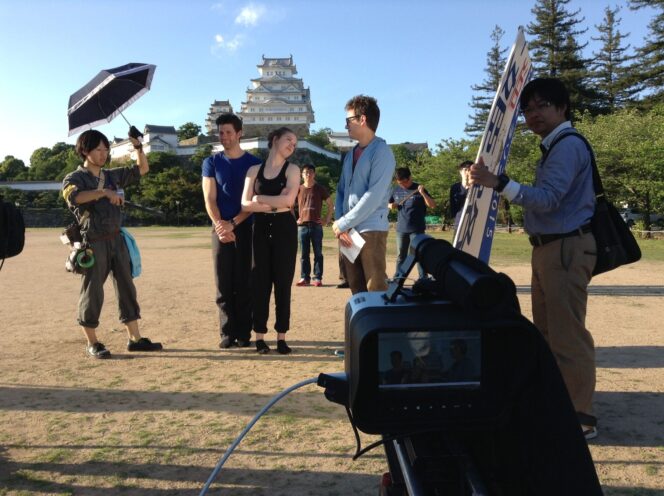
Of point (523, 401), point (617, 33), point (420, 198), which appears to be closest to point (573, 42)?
point (617, 33)

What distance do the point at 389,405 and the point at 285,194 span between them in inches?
135

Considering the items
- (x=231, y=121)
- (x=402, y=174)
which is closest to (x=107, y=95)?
(x=231, y=121)

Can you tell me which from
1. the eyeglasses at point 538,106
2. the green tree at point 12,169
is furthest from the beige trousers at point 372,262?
the green tree at point 12,169

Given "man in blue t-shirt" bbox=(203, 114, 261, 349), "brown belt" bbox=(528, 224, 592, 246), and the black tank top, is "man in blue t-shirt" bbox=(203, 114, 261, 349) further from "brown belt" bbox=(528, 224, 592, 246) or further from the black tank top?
"brown belt" bbox=(528, 224, 592, 246)

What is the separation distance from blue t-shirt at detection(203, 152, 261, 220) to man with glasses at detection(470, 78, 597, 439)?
2.70 metres

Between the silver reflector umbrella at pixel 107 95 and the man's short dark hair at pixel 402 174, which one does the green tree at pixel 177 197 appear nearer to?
the man's short dark hair at pixel 402 174

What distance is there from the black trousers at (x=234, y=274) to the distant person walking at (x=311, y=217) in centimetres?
371

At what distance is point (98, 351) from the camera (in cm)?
446

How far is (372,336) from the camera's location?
1.08 metres

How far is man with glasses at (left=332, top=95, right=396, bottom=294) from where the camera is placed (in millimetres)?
3768

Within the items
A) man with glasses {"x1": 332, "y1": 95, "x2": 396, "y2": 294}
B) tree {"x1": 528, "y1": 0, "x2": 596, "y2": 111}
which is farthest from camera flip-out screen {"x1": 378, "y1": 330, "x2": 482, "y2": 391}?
tree {"x1": 528, "y1": 0, "x2": 596, "y2": 111}

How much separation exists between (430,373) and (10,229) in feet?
6.77

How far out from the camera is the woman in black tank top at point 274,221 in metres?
4.41

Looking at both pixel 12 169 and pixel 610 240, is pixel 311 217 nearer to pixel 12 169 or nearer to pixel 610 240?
pixel 610 240
